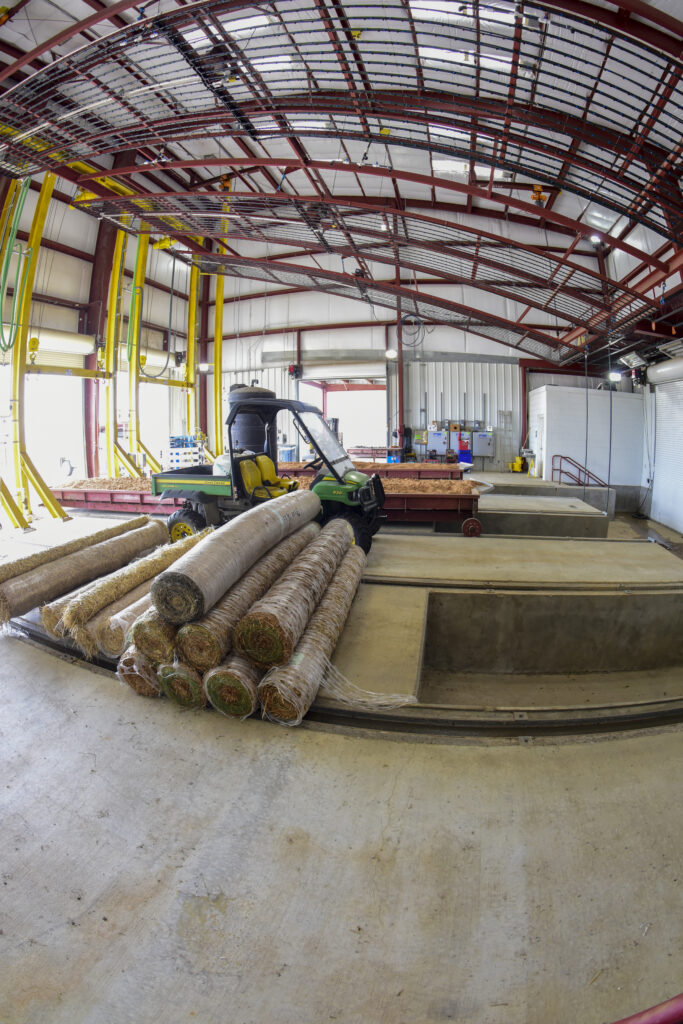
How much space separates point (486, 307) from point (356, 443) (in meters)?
10.0

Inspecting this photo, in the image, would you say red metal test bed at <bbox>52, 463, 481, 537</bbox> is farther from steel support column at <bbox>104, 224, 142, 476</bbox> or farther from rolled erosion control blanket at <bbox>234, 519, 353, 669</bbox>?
rolled erosion control blanket at <bbox>234, 519, 353, 669</bbox>

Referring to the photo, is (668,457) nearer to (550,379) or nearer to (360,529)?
(550,379)

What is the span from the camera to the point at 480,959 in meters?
1.67

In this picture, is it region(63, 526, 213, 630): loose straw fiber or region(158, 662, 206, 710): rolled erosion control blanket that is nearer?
region(158, 662, 206, 710): rolled erosion control blanket

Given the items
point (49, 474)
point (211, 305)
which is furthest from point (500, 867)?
point (211, 305)

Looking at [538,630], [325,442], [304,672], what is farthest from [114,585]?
[538,630]

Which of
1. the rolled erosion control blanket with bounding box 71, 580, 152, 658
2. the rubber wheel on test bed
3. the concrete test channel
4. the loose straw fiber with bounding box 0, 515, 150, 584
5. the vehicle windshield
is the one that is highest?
the vehicle windshield

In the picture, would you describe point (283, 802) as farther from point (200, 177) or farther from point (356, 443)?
point (356, 443)

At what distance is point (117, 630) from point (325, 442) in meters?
4.01

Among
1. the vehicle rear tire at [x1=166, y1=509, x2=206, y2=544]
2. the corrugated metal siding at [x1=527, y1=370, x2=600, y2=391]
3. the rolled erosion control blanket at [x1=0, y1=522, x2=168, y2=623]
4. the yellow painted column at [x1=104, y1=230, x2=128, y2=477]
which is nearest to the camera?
the rolled erosion control blanket at [x1=0, y1=522, x2=168, y2=623]

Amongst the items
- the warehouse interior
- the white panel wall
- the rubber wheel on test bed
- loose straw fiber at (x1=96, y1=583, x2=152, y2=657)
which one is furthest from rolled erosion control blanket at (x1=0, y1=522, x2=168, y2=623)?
the white panel wall

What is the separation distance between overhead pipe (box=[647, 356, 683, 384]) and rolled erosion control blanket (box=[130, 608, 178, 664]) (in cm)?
1434

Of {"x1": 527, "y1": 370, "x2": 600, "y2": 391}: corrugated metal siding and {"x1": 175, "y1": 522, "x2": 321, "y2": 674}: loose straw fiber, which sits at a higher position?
{"x1": 527, "y1": 370, "x2": 600, "y2": 391}: corrugated metal siding

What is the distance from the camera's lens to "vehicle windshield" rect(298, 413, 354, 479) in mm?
6285
